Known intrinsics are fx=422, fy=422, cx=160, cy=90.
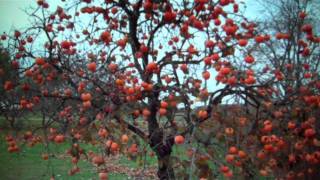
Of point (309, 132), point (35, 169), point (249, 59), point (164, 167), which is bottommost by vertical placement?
point (35, 169)

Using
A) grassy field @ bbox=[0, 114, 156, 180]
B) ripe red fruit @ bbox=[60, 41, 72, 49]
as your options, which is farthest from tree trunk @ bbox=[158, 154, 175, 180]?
grassy field @ bbox=[0, 114, 156, 180]

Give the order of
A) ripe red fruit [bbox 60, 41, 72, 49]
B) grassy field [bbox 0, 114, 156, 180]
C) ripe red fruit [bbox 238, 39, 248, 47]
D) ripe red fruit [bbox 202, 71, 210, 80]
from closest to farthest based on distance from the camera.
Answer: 1. ripe red fruit [bbox 202, 71, 210, 80]
2. ripe red fruit [bbox 238, 39, 248, 47]
3. ripe red fruit [bbox 60, 41, 72, 49]
4. grassy field [bbox 0, 114, 156, 180]

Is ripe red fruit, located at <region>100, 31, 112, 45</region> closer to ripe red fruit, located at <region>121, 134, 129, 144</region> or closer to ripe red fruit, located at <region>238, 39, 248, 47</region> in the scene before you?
ripe red fruit, located at <region>121, 134, 129, 144</region>

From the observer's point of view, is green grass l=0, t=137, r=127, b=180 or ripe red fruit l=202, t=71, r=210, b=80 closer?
ripe red fruit l=202, t=71, r=210, b=80

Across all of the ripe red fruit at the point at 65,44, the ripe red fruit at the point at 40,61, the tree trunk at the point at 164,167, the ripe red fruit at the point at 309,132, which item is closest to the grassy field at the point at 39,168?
the tree trunk at the point at 164,167

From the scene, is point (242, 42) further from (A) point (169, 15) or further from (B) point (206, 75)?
(A) point (169, 15)

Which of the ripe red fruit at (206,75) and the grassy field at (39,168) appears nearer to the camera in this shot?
the ripe red fruit at (206,75)

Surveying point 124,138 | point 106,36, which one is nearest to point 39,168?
point 106,36

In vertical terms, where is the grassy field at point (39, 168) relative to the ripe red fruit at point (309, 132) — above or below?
below

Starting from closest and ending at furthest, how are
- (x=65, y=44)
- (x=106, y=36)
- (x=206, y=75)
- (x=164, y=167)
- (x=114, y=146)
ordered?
(x=114, y=146) → (x=206, y=75) → (x=106, y=36) → (x=65, y=44) → (x=164, y=167)

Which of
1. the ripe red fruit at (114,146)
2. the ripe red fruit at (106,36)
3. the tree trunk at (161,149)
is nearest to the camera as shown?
the ripe red fruit at (114,146)

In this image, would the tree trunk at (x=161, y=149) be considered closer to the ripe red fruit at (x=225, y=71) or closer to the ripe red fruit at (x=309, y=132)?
the ripe red fruit at (x=225, y=71)

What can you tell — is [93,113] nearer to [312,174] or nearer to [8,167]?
[312,174]

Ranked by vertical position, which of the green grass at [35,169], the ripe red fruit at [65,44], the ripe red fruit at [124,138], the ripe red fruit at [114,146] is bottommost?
the green grass at [35,169]
